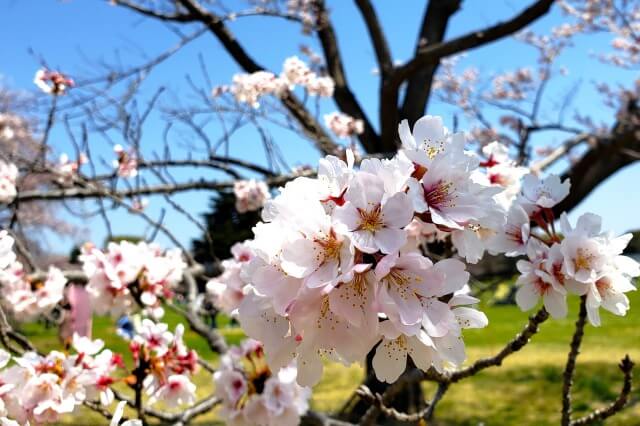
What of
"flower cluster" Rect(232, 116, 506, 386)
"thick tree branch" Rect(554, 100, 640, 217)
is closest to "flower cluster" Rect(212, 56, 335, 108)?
"flower cluster" Rect(232, 116, 506, 386)

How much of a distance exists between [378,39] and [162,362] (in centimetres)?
396

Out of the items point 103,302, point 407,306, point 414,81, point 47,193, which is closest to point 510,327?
point 414,81

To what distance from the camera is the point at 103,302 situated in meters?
1.67

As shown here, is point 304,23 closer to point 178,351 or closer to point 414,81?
point 414,81

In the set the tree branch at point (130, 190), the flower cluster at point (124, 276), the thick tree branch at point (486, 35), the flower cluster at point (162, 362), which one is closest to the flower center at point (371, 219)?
the flower cluster at point (162, 362)

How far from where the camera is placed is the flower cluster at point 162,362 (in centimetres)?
132

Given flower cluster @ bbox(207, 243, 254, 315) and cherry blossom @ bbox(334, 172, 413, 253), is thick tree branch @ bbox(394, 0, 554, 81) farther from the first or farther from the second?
cherry blossom @ bbox(334, 172, 413, 253)

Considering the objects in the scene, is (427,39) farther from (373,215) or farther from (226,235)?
(373,215)

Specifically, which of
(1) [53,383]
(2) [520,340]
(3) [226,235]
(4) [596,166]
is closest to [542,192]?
(2) [520,340]

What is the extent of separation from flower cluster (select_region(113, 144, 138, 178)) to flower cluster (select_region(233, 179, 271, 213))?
2.09ft

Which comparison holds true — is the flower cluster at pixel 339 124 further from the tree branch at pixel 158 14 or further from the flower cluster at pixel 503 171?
the flower cluster at pixel 503 171

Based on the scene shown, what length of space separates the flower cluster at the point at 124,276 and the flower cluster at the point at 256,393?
0.32 metres

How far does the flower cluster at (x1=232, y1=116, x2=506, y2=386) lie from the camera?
519 mm

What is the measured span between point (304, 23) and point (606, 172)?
3.00m
